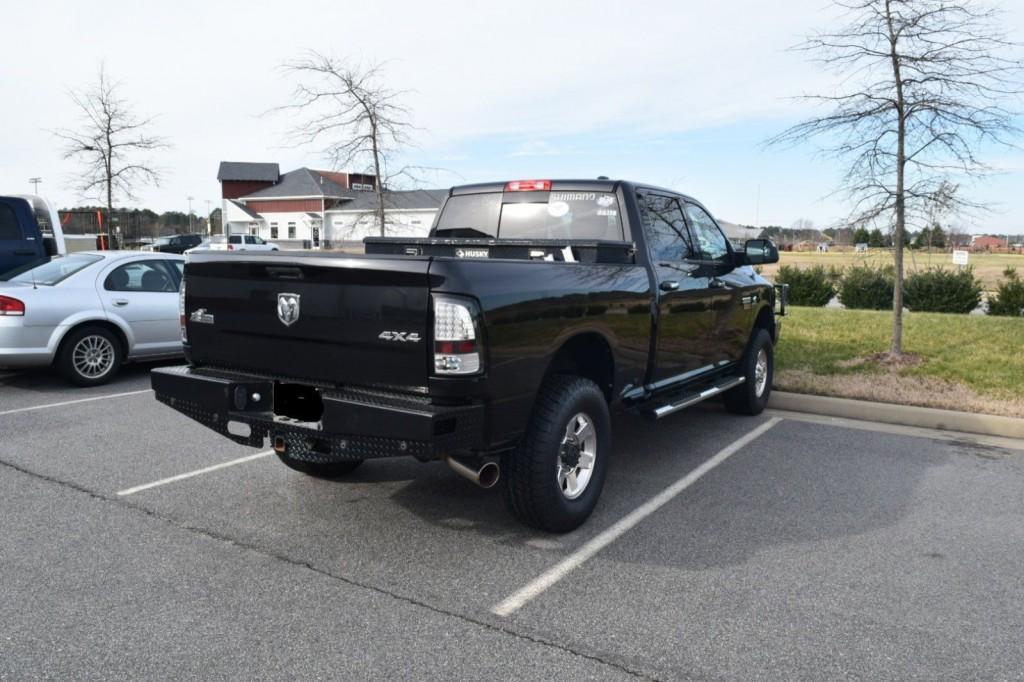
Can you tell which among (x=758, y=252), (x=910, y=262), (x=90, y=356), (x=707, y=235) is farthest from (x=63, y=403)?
(x=910, y=262)

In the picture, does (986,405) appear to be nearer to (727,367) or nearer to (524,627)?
(727,367)

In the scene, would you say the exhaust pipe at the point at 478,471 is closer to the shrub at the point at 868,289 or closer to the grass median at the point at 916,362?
the grass median at the point at 916,362

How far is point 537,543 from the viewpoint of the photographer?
166 inches

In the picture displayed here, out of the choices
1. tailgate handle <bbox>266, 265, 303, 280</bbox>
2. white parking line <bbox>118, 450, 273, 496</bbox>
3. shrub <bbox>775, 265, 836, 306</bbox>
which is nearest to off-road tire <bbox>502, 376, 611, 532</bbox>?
tailgate handle <bbox>266, 265, 303, 280</bbox>

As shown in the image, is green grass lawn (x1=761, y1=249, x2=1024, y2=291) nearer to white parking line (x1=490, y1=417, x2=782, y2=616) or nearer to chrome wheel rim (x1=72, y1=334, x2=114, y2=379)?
white parking line (x1=490, y1=417, x2=782, y2=616)

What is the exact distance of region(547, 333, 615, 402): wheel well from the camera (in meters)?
4.53

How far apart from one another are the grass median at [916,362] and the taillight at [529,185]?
12.3ft

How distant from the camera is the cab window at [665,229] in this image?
5543 mm

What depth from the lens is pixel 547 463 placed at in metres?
4.04

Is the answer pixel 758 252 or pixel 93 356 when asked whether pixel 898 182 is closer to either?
pixel 758 252

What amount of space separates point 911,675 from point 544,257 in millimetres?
3077

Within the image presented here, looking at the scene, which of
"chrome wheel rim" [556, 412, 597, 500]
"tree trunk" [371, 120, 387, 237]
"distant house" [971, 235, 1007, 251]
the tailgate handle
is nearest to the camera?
the tailgate handle

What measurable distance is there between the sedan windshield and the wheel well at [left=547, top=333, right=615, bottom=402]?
669cm

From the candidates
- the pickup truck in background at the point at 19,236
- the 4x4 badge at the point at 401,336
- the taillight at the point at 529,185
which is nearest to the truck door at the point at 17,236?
the pickup truck in background at the point at 19,236
